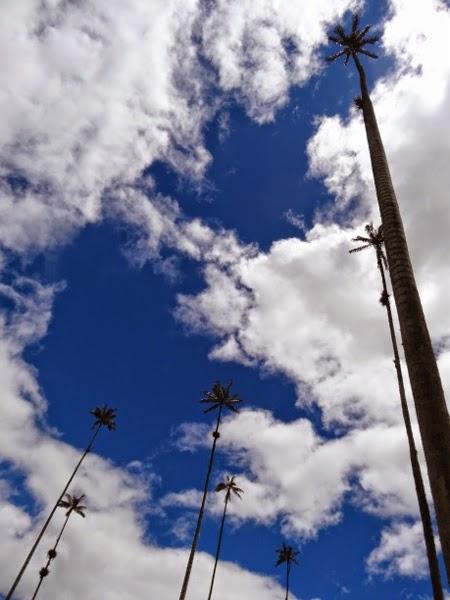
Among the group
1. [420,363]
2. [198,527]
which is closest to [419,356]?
[420,363]

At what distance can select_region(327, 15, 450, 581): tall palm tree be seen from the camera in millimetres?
4410

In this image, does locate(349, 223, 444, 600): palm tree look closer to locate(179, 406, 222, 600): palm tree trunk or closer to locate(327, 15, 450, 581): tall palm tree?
locate(327, 15, 450, 581): tall palm tree

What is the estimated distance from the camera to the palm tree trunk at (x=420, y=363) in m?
4.40

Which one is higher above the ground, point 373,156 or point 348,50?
point 348,50

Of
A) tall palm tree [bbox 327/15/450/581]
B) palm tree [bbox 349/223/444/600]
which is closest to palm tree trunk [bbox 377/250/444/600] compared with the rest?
palm tree [bbox 349/223/444/600]

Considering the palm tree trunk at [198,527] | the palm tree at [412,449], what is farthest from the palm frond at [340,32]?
the palm tree trunk at [198,527]

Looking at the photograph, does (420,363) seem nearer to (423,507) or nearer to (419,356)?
(419,356)

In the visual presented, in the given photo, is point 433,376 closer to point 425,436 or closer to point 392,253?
point 425,436

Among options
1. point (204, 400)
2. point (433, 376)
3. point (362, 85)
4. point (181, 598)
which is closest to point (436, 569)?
point (433, 376)

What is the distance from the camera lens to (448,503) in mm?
4258

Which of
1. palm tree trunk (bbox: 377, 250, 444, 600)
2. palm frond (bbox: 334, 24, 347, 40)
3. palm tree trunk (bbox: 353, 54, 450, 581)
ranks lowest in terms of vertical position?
palm tree trunk (bbox: 353, 54, 450, 581)

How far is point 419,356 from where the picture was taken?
536 cm

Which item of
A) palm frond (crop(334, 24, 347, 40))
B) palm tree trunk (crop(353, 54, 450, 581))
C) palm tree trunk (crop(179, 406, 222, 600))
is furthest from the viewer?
palm tree trunk (crop(179, 406, 222, 600))

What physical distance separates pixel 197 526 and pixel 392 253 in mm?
38754
